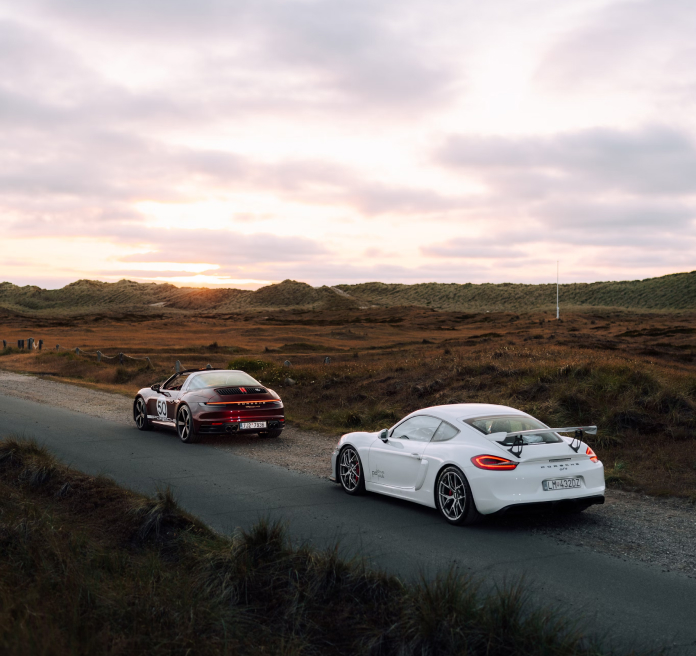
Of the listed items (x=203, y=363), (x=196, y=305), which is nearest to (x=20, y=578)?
(x=203, y=363)

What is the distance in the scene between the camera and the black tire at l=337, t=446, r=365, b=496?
9.98 meters

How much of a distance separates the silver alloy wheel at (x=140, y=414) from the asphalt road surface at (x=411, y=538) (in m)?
2.85

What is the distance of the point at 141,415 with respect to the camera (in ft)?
55.2

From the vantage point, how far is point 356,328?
250 ft

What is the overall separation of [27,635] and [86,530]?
3296 mm

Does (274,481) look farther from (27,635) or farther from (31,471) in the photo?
(27,635)

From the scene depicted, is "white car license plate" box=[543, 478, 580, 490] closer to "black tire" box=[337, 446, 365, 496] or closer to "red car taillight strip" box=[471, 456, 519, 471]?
"red car taillight strip" box=[471, 456, 519, 471]

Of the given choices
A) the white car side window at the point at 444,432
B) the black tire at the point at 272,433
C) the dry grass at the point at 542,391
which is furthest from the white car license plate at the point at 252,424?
the white car side window at the point at 444,432

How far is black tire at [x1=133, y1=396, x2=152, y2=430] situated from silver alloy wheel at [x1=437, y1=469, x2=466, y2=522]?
389 inches

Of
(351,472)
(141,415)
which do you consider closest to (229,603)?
(351,472)

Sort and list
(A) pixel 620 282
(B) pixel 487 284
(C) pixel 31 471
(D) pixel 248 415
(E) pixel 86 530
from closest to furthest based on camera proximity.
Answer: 1. (E) pixel 86 530
2. (C) pixel 31 471
3. (D) pixel 248 415
4. (A) pixel 620 282
5. (B) pixel 487 284

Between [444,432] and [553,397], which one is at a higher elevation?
[444,432]

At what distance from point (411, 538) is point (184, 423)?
27.8 feet

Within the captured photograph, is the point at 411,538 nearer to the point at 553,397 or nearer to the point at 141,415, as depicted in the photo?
the point at 553,397
